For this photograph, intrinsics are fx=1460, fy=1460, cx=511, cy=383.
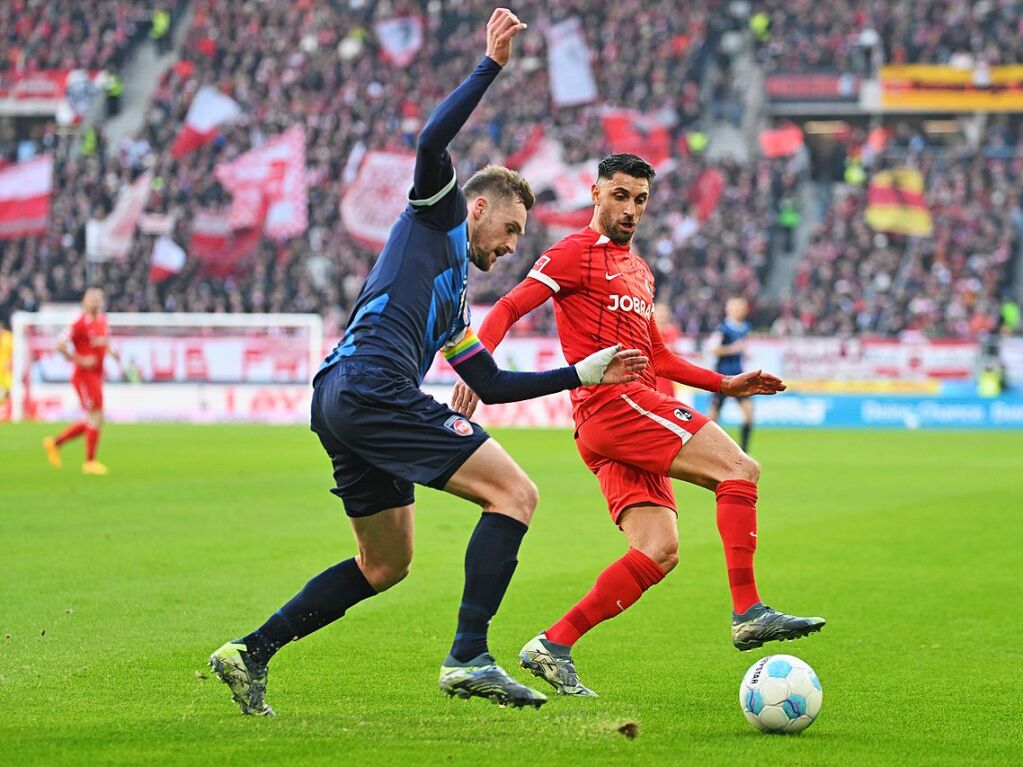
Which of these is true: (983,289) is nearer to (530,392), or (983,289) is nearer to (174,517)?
(174,517)

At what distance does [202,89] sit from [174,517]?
91.5 feet

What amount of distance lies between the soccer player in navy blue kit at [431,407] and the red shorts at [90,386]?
14188 mm

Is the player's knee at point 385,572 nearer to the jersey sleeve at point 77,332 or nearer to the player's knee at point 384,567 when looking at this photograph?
the player's knee at point 384,567

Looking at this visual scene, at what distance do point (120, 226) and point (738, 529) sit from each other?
32813 millimetres

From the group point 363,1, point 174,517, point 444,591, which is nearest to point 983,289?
point 363,1

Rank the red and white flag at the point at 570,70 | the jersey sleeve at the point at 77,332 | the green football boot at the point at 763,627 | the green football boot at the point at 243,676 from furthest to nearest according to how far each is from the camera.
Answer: the red and white flag at the point at 570,70 < the jersey sleeve at the point at 77,332 < the green football boot at the point at 763,627 < the green football boot at the point at 243,676

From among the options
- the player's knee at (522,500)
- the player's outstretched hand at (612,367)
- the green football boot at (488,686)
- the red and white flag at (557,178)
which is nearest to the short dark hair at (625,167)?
the player's outstretched hand at (612,367)

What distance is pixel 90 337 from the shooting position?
19.1 meters

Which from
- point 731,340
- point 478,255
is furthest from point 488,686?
point 731,340

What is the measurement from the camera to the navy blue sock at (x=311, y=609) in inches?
219

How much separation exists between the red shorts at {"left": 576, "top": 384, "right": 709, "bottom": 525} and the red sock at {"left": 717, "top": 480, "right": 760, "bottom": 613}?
11.2 inches

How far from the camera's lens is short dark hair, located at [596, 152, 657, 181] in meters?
6.54

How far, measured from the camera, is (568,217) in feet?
117

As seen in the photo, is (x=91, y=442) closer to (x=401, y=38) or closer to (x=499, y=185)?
(x=499, y=185)
